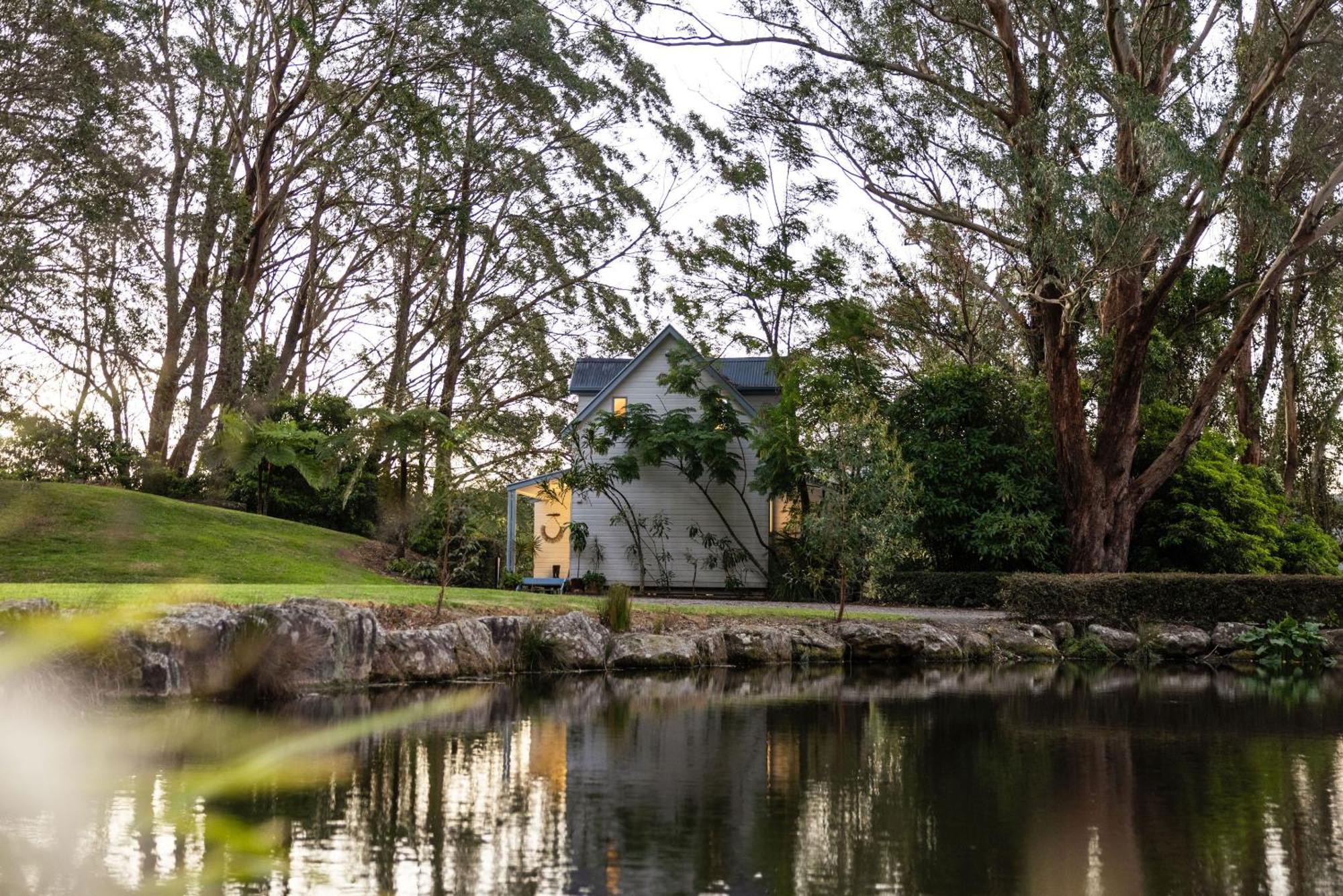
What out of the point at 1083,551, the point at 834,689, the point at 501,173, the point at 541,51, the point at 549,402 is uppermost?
the point at 541,51

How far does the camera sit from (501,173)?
105 feet

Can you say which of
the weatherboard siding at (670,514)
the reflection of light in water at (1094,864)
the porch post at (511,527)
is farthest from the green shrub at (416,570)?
the reflection of light in water at (1094,864)

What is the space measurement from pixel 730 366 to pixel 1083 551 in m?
12.3

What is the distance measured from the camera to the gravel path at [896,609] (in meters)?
20.9

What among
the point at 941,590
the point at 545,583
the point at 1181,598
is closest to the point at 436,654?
the point at 941,590

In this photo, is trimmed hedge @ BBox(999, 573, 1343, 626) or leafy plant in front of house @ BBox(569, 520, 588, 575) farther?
leafy plant in front of house @ BBox(569, 520, 588, 575)

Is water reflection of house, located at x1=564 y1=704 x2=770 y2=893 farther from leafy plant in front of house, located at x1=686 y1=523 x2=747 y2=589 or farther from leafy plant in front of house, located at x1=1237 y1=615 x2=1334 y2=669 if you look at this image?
leafy plant in front of house, located at x1=686 y1=523 x2=747 y2=589

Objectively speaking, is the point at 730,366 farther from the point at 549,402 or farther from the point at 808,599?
the point at 808,599

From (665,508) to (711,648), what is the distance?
1221cm

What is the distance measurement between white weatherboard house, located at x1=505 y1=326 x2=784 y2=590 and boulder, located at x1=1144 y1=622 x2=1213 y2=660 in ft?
32.1

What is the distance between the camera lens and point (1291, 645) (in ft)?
65.3

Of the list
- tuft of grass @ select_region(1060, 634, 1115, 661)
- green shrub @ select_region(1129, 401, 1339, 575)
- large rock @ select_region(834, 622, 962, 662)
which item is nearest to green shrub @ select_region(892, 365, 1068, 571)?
green shrub @ select_region(1129, 401, 1339, 575)

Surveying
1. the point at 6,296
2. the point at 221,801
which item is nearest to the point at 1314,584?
the point at 221,801

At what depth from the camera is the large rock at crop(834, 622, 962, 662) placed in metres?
18.6
